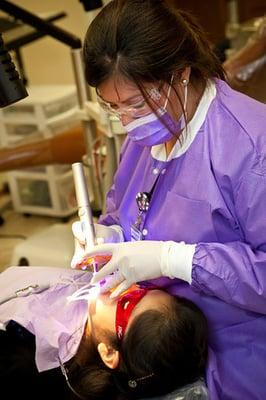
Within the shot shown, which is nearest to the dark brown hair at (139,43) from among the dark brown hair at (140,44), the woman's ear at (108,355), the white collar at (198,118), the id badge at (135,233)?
the dark brown hair at (140,44)

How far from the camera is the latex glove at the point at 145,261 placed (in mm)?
1268

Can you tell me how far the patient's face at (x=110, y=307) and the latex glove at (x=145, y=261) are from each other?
0.22 feet

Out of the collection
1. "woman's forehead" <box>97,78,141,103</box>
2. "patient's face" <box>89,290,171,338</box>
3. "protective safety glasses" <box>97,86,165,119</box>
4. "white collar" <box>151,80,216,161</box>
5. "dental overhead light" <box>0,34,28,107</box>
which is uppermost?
"dental overhead light" <box>0,34,28,107</box>

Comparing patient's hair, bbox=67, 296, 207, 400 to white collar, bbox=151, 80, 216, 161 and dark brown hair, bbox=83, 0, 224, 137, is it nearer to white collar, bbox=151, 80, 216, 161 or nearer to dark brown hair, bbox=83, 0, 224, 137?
white collar, bbox=151, 80, 216, 161

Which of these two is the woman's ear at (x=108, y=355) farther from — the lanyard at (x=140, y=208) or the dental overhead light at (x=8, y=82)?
the dental overhead light at (x=8, y=82)

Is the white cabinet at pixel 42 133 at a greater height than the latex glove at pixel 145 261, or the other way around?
the latex glove at pixel 145 261

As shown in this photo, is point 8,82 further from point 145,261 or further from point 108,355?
point 108,355

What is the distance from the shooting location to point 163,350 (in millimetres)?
1299

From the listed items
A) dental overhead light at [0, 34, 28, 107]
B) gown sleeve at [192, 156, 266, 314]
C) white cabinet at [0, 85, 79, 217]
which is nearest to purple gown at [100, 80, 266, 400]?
gown sleeve at [192, 156, 266, 314]

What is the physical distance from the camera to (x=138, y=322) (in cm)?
136

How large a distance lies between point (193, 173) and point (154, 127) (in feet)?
0.47

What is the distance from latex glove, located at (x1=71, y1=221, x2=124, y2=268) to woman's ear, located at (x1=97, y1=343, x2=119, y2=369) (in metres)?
0.23

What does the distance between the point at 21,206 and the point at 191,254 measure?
7.14 feet

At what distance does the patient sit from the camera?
1.32m
